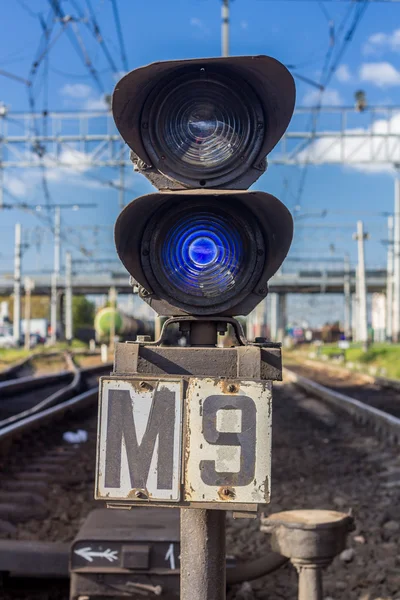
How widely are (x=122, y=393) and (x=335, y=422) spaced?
1076 centimetres

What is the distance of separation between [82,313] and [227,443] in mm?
103952

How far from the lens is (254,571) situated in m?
3.36

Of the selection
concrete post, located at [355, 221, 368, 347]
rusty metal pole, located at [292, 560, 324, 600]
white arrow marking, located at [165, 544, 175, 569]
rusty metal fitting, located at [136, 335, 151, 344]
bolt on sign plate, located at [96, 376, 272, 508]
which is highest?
concrete post, located at [355, 221, 368, 347]

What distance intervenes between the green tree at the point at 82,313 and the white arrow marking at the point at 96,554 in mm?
96938

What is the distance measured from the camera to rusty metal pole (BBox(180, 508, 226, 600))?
2031mm

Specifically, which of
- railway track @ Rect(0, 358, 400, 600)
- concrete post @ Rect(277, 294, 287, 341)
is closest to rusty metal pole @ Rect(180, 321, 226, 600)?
railway track @ Rect(0, 358, 400, 600)

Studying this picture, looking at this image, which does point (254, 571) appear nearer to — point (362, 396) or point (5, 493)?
point (5, 493)

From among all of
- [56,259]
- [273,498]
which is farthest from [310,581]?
[56,259]

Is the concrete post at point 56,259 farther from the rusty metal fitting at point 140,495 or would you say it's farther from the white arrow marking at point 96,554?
the rusty metal fitting at point 140,495

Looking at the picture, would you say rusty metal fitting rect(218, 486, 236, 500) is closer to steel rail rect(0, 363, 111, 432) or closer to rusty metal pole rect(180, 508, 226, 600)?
rusty metal pole rect(180, 508, 226, 600)

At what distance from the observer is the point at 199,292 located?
2.15 meters

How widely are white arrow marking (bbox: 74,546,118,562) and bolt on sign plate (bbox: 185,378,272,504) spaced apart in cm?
135

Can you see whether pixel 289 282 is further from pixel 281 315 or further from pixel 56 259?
pixel 56 259

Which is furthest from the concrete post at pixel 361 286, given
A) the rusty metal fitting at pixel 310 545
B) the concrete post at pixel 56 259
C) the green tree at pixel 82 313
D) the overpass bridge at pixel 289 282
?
the green tree at pixel 82 313
